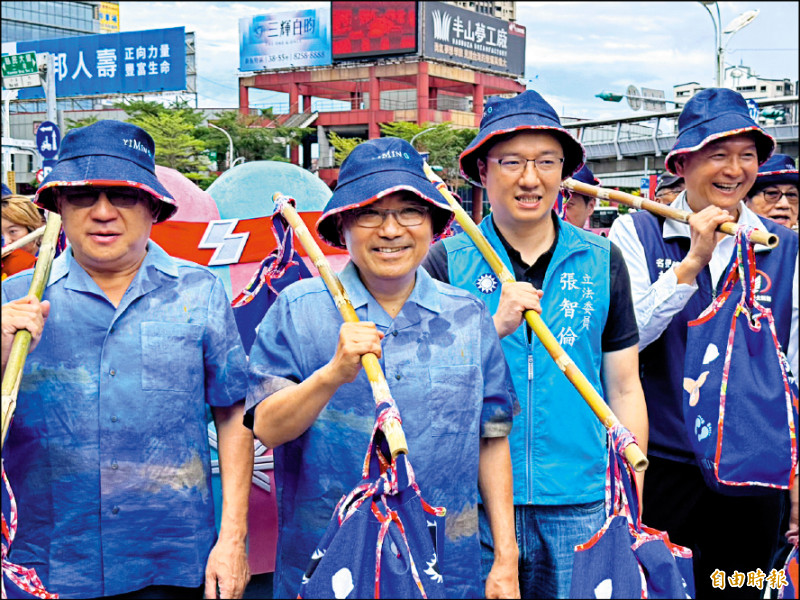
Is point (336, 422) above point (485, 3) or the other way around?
the other way around

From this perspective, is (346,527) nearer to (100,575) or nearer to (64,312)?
(100,575)

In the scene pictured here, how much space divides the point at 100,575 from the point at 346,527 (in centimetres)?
89

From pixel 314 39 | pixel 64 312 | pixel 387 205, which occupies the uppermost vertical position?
pixel 314 39

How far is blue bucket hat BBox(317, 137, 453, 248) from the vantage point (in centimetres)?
213

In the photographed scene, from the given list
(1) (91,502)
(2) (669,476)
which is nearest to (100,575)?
(1) (91,502)

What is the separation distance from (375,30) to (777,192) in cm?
4500

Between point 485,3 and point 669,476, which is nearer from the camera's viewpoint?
point 669,476

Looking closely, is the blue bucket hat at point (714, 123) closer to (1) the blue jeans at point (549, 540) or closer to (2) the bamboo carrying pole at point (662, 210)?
(2) the bamboo carrying pole at point (662, 210)

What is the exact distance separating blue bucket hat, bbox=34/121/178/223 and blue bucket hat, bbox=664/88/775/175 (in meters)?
1.72

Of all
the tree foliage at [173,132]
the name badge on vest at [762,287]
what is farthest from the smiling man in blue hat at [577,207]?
the tree foliage at [173,132]

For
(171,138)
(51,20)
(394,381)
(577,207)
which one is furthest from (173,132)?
(394,381)

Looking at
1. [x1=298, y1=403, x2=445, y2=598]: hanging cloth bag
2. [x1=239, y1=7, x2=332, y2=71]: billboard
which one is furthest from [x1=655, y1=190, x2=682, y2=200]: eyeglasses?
[x1=239, y1=7, x2=332, y2=71]: billboard

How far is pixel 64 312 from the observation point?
90.7 inches

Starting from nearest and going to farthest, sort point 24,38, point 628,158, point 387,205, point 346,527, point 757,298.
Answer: point 346,527, point 387,205, point 757,298, point 628,158, point 24,38
